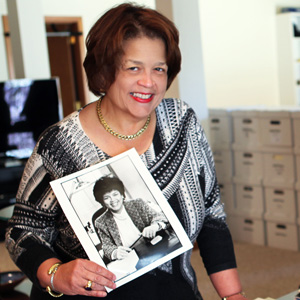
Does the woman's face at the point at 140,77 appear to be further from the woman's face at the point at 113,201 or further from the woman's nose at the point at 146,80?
the woman's face at the point at 113,201

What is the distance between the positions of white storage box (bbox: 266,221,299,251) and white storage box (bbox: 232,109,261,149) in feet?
2.09

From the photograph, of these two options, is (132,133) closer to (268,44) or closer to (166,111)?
(166,111)

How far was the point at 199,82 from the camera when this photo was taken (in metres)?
4.04

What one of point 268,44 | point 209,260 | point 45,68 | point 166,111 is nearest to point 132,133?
point 166,111

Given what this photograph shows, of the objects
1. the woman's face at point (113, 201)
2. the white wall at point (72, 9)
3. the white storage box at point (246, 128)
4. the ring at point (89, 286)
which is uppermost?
the white wall at point (72, 9)

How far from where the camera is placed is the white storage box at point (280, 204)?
4043 millimetres

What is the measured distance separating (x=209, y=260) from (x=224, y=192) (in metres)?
3.18

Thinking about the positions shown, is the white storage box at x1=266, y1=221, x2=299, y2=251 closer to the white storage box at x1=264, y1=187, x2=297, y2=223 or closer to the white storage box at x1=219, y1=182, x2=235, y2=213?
the white storage box at x1=264, y1=187, x2=297, y2=223

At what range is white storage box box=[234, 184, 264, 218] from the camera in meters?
4.23

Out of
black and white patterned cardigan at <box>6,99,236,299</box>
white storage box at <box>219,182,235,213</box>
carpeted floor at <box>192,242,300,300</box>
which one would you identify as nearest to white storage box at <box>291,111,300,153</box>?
white storage box at <box>219,182,235,213</box>

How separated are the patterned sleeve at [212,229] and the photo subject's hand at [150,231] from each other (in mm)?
212

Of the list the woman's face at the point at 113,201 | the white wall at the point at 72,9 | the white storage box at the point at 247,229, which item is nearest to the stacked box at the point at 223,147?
the white storage box at the point at 247,229

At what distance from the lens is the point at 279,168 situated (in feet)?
13.4

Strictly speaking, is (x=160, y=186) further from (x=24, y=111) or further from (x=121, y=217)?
(x=24, y=111)
